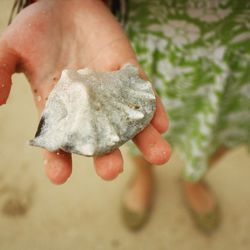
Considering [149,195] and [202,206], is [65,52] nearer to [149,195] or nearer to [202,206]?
[149,195]

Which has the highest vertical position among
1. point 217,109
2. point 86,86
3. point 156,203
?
point 86,86

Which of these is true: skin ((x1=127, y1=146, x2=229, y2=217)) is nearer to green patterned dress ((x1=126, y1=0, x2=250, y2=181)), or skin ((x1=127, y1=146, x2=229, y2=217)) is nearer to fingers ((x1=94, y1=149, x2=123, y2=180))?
green patterned dress ((x1=126, y1=0, x2=250, y2=181))

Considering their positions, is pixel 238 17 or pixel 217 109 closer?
pixel 238 17

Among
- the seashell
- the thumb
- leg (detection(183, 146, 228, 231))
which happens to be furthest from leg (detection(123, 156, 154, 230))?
the thumb

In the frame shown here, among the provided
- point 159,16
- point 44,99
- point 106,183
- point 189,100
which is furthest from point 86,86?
point 106,183

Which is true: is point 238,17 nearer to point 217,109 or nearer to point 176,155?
point 217,109

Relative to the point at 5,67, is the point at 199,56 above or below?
below

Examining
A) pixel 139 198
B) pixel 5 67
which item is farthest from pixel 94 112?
pixel 139 198
